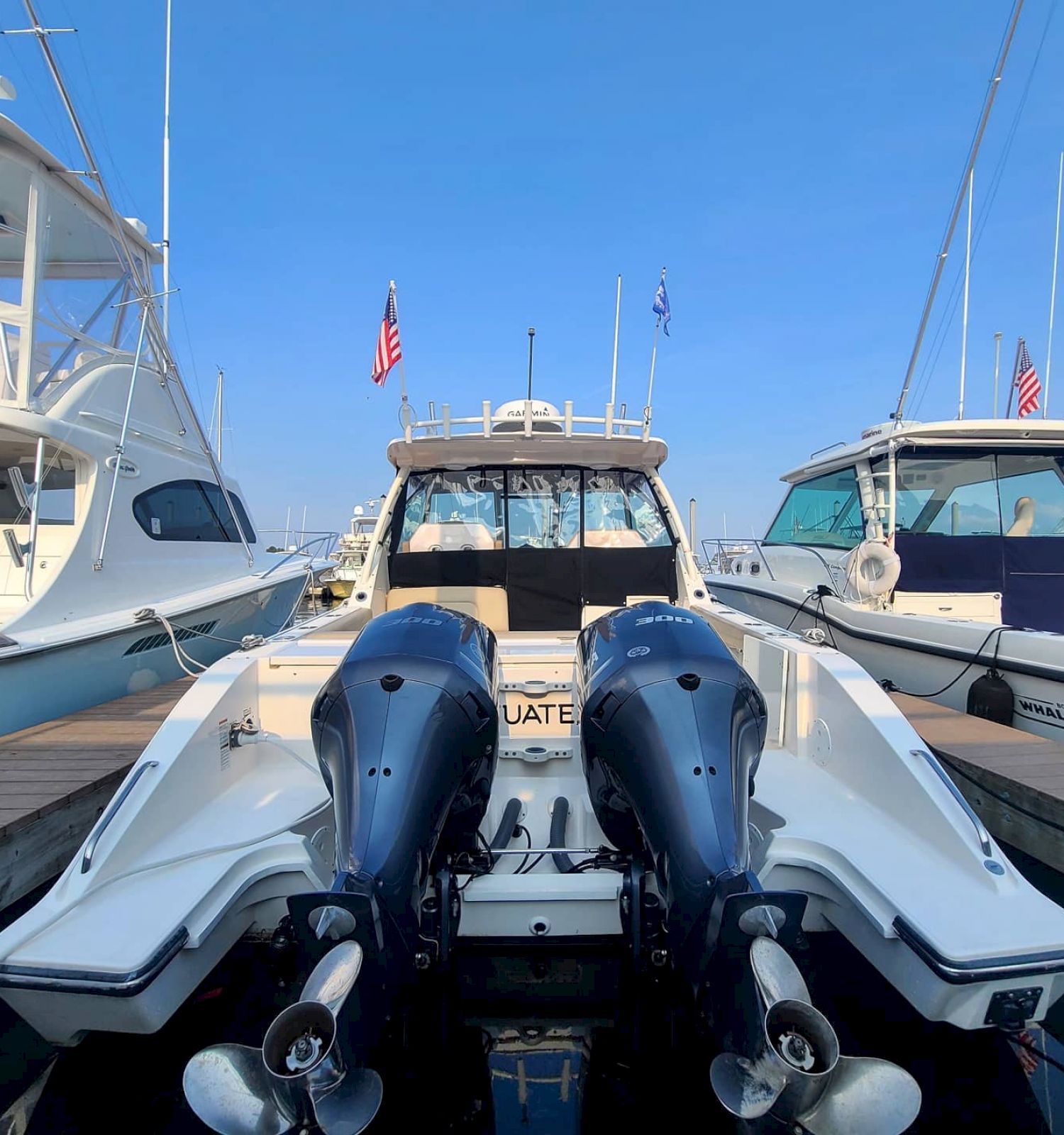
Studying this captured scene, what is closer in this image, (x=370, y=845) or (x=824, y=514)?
(x=370, y=845)

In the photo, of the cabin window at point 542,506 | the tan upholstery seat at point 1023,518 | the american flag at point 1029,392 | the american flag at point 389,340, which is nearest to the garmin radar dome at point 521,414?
the cabin window at point 542,506

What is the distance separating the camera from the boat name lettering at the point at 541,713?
301 centimetres

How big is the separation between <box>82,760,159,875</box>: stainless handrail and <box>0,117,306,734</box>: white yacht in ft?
8.16

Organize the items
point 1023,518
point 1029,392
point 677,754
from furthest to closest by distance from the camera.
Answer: point 1029,392 < point 1023,518 < point 677,754

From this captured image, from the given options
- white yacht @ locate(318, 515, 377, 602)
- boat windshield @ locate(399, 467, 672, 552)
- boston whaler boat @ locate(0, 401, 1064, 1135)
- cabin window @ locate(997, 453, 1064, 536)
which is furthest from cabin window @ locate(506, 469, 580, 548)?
white yacht @ locate(318, 515, 377, 602)

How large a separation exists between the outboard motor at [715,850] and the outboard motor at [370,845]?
418 mm

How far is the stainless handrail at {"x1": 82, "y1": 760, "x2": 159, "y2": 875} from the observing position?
6.07 feet

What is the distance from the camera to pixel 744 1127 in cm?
147

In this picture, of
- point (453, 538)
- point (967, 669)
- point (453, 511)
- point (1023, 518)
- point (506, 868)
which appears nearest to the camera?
point (506, 868)

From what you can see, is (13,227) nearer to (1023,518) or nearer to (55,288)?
(55,288)

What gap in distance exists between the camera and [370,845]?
1.59 metres

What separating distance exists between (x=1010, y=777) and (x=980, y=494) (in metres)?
4.29

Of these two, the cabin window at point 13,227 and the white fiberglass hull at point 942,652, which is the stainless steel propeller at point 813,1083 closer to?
the white fiberglass hull at point 942,652

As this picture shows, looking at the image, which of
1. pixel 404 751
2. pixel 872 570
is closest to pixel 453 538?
pixel 404 751
